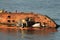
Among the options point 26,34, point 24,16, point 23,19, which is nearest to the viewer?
point 26,34

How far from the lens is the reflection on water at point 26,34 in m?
53.6

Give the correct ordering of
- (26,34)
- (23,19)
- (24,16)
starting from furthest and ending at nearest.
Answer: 1. (24,16)
2. (23,19)
3. (26,34)

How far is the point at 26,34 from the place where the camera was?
55.3m

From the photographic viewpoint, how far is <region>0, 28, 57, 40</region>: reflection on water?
53.6 metres

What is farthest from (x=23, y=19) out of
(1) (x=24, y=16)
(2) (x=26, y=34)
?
(2) (x=26, y=34)

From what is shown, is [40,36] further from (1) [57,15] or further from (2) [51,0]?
(2) [51,0]

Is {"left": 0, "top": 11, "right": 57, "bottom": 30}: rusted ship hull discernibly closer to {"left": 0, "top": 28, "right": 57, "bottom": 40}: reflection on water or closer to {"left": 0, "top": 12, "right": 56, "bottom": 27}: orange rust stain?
{"left": 0, "top": 12, "right": 56, "bottom": 27}: orange rust stain

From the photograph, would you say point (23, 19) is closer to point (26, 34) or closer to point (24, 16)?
point (24, 16)

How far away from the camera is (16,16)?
A: 58312 mm

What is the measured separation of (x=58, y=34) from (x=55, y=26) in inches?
126

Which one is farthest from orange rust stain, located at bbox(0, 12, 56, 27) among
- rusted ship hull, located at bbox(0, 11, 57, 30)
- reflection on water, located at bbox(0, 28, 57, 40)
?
reflection on water, located at bbox(0, 28, 57, 40)

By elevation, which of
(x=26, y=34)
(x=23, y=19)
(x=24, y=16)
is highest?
(x=24, y=16)

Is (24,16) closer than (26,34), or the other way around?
(26,34)

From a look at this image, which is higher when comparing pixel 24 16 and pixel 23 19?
pixel 24 16
